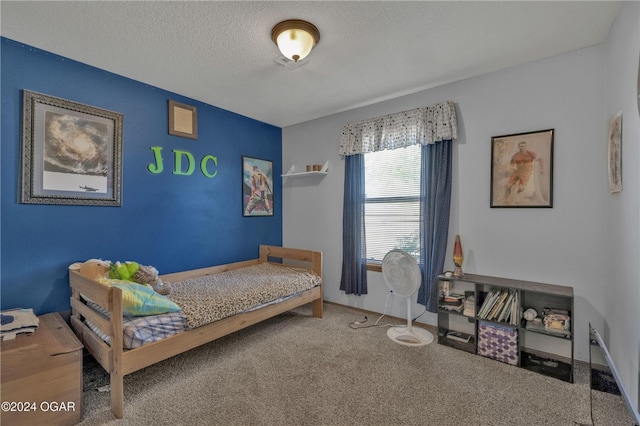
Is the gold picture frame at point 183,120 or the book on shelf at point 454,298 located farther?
the gold picture frame at point 183,120

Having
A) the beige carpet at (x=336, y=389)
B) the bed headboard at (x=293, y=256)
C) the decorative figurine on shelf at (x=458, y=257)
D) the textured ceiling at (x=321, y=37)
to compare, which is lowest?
the beige carpet at (x=336, y=389)

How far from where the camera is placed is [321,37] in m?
2.14

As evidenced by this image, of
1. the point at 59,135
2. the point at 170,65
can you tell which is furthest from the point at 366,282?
the point at 59,135

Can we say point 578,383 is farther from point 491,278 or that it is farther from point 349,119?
point 349,119

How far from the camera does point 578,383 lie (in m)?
2.10

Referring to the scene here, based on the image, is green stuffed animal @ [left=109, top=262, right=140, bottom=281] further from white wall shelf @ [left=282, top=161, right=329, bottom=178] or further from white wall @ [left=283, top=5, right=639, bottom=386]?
white wall @ [left=283, top=5, right=639, bottom=386]

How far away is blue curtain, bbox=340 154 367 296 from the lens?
355 cm

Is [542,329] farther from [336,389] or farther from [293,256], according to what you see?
[293,256]

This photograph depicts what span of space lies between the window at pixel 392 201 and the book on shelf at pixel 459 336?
770 millimetres

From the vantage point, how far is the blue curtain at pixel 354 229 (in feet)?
11.6

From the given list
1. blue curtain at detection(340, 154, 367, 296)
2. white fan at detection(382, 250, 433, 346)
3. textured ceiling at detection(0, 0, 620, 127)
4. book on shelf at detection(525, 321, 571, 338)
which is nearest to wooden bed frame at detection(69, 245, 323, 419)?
blue curtain at detection(340, 154, 367, 296)

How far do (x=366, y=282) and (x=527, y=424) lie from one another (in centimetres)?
199

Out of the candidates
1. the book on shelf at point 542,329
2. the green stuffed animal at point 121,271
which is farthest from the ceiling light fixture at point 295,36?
the book on shelf at point 542,329

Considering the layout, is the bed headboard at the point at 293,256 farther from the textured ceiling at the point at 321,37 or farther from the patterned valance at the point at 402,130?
the textured ceiling at the point at 321,37
